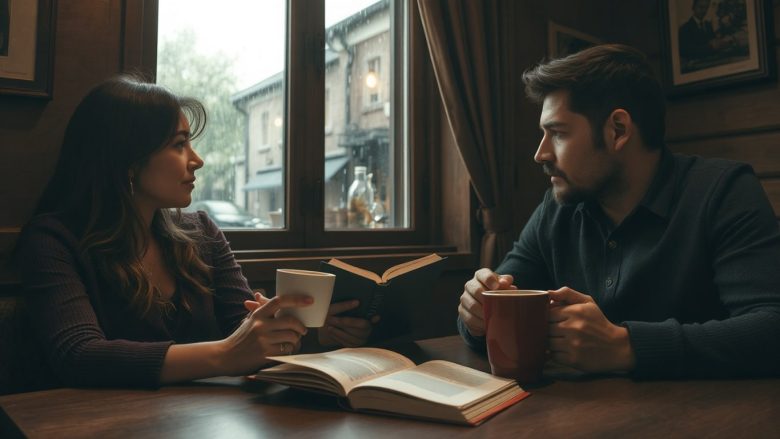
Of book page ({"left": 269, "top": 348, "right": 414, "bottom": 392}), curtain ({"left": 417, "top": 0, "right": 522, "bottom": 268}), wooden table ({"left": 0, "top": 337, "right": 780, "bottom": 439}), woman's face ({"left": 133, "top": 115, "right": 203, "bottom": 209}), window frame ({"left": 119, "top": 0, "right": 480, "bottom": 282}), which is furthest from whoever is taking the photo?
curtain ({"left": 417, "top": 0, "right": 522, "bottom": 268})

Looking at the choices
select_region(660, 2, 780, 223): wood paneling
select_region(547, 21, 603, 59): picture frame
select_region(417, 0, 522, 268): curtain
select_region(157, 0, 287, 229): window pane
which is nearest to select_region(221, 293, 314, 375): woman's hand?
select_region(157, 0, 287, 229): window pane

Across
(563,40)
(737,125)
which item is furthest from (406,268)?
(737,125)

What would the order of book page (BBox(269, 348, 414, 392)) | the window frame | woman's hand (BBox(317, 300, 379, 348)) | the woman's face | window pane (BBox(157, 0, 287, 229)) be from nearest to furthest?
book page (BBox(269, 348, 414, 392)), woman's hand (BBox(317, 300, 379, 348)), the woman's face, the window frame, window pane (BBox(157, 0, 287, 229))

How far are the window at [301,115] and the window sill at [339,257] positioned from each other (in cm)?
7

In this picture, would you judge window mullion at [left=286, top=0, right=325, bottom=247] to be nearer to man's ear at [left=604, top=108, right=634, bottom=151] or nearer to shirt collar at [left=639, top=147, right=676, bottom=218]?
man's ear at [left=604, top=108, right=634, bottom=151]

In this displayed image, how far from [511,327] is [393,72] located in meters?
1.76

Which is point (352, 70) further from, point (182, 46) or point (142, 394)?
point (142, 394)

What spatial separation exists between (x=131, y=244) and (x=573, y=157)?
3.39 feet

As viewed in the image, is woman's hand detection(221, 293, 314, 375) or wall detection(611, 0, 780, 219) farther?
wall detection(611, 0, 780, 219)

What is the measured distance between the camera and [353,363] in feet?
3.00

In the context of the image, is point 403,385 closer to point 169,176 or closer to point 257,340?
point 257,340

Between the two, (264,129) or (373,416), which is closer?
(373,416)

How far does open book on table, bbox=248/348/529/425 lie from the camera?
0.73m

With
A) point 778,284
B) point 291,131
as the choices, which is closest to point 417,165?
point 291,131
